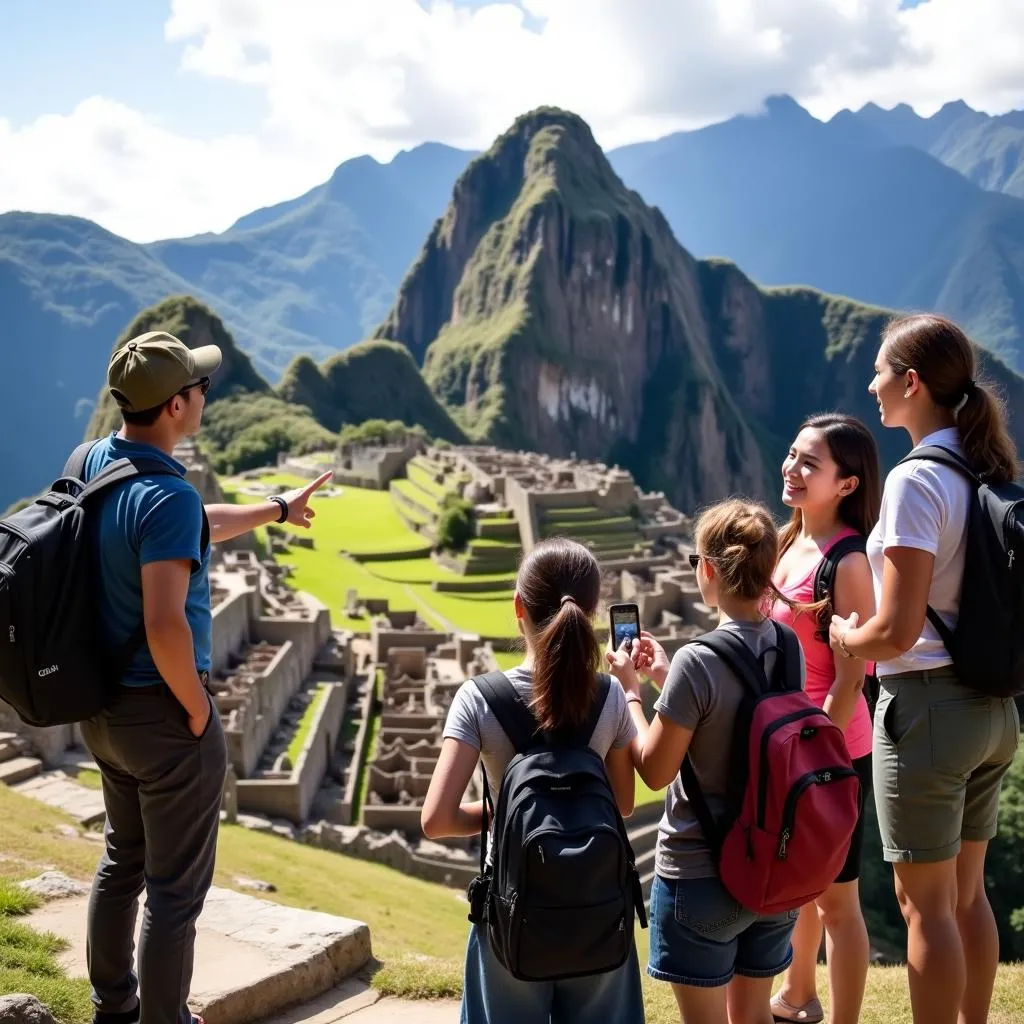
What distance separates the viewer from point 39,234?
16325cm

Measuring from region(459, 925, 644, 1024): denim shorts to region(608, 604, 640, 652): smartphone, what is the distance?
102 cm

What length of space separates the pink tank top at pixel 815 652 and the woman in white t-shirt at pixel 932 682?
0.36 meters

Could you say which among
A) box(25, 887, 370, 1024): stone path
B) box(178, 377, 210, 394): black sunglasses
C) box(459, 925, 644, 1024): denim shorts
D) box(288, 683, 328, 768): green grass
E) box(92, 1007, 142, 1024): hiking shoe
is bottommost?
box(288, 683, 328, 768): green grass

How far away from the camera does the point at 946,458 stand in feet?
12.1

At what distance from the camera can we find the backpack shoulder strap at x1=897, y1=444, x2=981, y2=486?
3.66 m

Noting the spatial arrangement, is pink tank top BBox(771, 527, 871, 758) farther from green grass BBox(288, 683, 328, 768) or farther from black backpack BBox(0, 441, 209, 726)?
green grass BBox(288, 683, 328, 768)

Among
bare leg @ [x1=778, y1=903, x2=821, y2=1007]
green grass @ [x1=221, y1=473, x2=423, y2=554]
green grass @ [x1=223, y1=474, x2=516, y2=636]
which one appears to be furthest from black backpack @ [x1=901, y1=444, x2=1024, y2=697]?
green grass @ [x1=221, y1=473, x2=423, y2=554]

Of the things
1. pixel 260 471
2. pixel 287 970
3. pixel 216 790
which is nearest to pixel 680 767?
pixel 216 790

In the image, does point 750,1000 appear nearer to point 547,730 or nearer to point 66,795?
point 547,730

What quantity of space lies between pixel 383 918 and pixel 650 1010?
6.88 meters

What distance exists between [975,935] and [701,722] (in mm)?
1426

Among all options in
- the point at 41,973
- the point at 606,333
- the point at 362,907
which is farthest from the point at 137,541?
the point at 606,333

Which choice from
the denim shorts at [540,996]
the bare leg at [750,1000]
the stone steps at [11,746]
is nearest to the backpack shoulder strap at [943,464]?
the bare leg at [750,1000]

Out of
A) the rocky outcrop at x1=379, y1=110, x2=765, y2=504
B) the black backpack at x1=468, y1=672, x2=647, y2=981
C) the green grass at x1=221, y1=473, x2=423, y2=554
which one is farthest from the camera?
the rocky outcrop at x1=379, y1=110, x2=765, y2=504
